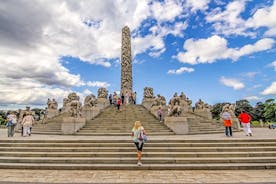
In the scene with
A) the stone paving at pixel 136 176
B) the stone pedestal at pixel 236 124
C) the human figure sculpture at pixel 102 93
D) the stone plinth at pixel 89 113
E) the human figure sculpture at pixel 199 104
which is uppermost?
the human figure sculpture at pixel 102 93

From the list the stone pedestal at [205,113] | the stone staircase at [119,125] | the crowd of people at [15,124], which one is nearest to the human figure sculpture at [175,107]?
the stone staircase at [119,125]

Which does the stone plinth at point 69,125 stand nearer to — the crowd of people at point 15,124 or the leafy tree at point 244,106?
the crowd of people at point 15,124

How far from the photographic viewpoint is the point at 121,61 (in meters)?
35.3

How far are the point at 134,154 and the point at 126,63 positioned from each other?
27798 millimetres

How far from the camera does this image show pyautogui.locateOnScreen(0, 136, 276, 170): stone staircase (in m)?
7.46

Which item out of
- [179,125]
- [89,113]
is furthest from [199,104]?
[89,113]

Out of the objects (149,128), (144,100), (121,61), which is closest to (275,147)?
(149,128)

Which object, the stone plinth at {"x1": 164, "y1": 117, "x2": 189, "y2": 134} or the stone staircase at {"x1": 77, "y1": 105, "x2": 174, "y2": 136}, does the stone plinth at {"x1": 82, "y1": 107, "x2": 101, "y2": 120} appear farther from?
the stone plinth at {"x1": 164, "y1": 117, "x2": 189, "y2": 134}

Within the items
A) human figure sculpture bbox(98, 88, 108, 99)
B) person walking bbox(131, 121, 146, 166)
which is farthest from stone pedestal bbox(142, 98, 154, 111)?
person walking bbox(131, 121, 146, 166)

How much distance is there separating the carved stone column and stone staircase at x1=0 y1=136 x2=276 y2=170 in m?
24.6

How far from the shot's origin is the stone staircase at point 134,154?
24.5ft

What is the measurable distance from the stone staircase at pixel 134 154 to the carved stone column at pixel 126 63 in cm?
2463

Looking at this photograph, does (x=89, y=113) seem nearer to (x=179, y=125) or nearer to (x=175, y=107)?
(x=175, y=107)

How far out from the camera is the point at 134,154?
26.9 ft
